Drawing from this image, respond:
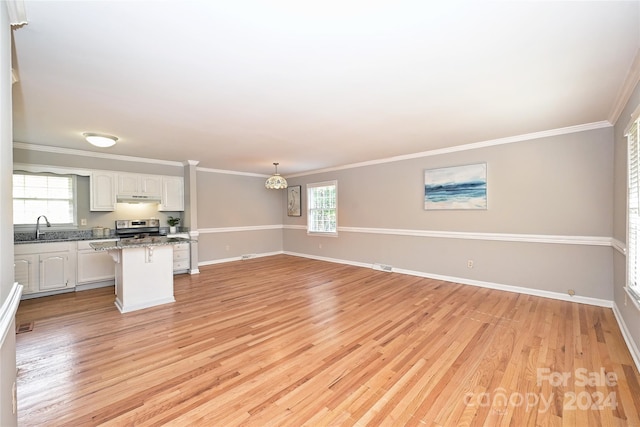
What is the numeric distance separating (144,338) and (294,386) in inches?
73.9

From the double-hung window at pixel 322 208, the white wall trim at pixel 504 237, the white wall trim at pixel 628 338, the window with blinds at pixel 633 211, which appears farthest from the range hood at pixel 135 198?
the white wall trim at pixel 628 338

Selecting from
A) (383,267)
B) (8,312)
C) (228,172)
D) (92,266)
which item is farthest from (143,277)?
(383,267)

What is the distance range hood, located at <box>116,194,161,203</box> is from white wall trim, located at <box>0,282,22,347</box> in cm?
430

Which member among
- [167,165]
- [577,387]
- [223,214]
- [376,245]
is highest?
[167,165]

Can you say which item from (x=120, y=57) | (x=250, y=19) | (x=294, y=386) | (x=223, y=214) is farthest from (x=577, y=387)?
(x=223, y=214)

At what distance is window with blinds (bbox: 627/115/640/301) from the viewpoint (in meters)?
2.34

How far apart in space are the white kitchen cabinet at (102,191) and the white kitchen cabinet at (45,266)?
2.81 ft

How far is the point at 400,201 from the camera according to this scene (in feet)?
18.3

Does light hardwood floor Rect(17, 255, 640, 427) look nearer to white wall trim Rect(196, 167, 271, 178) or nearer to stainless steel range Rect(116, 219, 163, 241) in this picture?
stainless steel range Rect(116, 219, 163, 241)

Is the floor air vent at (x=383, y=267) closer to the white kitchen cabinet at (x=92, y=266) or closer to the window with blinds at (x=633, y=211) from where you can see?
the window with blinds at (x=633, y=211)

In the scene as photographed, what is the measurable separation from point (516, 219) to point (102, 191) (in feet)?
24.3

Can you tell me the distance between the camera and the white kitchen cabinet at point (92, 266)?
4582mm

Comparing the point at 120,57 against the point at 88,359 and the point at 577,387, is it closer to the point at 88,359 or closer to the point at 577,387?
the point at 88,359

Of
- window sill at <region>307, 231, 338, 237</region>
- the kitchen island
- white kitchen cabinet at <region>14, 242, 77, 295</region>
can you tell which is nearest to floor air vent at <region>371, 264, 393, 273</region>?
window sill at <region>307, 231, 338, 237</region>
